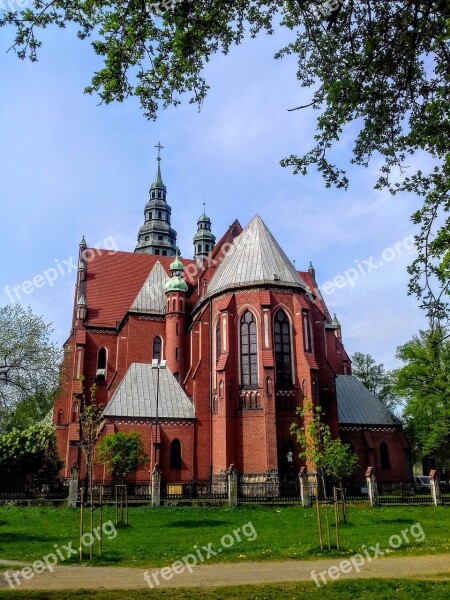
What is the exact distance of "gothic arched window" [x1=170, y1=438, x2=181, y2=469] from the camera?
33594 mm

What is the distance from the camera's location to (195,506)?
2633 cm

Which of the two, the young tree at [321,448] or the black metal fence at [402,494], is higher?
the young tree at [321,448]

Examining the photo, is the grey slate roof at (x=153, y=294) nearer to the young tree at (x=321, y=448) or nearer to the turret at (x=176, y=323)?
the turret at (x=176, y=323)

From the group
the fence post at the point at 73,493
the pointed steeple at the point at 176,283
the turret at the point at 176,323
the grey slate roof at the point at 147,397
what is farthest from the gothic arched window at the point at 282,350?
the fence post at the point at 73,493

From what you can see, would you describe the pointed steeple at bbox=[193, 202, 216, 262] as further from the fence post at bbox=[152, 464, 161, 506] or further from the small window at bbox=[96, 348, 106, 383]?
the fence post at bbox=[152, 464, 161, 506]

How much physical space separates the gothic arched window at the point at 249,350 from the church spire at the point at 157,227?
2929 centimetres

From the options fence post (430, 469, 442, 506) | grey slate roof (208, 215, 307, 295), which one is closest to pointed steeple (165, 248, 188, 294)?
grey slate roof (208, 215, 307, 295)

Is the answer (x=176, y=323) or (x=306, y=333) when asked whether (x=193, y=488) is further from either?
(x=176, y=323)

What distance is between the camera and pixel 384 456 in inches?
1521

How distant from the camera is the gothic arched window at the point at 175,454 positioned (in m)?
33.6

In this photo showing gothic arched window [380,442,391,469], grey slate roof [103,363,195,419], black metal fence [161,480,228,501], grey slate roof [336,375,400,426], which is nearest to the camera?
black metal fence [161,480,228,501]

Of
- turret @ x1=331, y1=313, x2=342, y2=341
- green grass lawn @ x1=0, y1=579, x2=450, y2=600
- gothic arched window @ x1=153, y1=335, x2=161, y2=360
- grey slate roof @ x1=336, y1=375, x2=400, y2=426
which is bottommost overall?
green grass lawn @ x1=0, y1=579, x2=450, y2=600

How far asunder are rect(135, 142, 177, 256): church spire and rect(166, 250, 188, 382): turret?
62.5ft

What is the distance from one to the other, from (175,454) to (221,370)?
20.3ft
